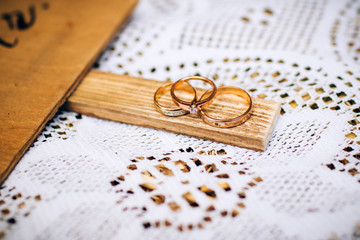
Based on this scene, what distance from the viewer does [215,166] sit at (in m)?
0.55

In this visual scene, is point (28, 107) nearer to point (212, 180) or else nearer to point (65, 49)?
point (65, 49)

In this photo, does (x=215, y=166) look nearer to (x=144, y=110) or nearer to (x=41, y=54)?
(x=144, y=110)

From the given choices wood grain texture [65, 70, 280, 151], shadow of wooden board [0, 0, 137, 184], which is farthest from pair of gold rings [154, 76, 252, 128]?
shadow of wooden board [0, 0, 137, 184]

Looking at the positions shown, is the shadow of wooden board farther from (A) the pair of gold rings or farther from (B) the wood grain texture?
(A) the pair of gold rings

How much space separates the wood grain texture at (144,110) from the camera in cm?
55

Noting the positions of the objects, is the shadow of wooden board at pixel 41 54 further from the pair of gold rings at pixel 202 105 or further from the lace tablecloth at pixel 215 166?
the pair of gold rings at pixel 202 105

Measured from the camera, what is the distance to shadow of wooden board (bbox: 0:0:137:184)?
0.58m

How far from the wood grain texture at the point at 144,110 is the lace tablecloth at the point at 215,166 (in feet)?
0.07

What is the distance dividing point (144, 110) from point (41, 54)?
0.28 m

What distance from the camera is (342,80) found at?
673mm

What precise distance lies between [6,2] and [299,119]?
31.0 inches

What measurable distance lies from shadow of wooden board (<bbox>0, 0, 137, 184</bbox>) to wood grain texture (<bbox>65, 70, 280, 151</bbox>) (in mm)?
38

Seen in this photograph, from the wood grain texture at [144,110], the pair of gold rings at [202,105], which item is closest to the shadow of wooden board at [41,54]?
the wood grain texture at [144,110]

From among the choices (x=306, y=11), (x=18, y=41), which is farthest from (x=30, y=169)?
(x=306, y=11)
